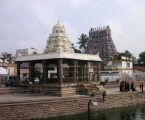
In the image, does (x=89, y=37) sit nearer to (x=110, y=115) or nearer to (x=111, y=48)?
(x=111, y=48)

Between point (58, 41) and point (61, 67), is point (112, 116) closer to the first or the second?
point (61, 67)

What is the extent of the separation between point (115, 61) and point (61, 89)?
3523cm

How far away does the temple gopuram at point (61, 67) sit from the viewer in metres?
27.5

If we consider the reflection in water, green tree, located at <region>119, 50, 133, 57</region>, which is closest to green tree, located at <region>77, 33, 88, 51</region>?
green tree, located at <region>119, 50, 133, 57</region>

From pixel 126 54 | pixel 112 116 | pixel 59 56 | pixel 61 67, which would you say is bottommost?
pixel 112 116

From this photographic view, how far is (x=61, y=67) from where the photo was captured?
27.5 meters

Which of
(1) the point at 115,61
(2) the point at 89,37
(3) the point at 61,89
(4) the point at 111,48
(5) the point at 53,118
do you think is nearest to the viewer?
(5) the point at 53,118

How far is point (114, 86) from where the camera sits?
39469 mm

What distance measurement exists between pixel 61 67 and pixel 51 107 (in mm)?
6996

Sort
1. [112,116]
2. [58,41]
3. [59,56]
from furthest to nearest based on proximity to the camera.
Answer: [58,41] → [59,56] → [112,116]

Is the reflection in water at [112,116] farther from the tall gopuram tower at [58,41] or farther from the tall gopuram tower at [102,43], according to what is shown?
the tall gopuram tower at [102,43]

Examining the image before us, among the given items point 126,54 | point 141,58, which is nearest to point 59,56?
point 126,54

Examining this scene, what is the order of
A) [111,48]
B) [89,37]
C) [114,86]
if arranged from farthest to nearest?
[89,37] → [111,48] → [114,86]

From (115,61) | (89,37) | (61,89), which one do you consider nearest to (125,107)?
(61,89)
